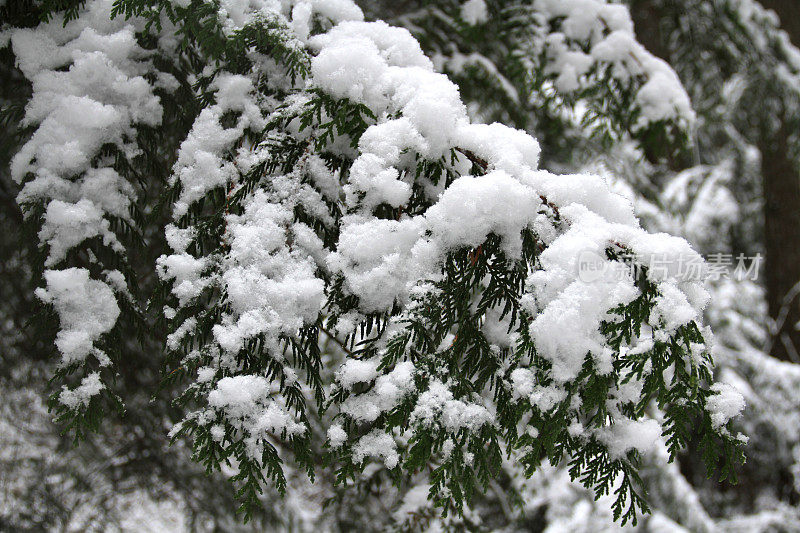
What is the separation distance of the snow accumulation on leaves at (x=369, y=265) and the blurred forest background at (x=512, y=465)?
0.22 metres

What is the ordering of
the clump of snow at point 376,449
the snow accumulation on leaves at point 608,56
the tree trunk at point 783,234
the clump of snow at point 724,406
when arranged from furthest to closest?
the tree trunk at point 783,234 < the snow accumulation on leaves at point 608,56 < the clump of snow at point 376,449 < the clump of snow at point 724,406

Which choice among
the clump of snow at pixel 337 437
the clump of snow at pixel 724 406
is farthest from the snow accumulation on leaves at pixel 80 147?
the clump of snow at pixel 724 406

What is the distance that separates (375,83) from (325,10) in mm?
506

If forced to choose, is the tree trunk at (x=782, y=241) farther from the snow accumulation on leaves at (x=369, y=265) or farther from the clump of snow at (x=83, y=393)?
the clump of snow at (x=83, y=393)

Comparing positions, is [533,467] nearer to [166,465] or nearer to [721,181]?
[166,465]

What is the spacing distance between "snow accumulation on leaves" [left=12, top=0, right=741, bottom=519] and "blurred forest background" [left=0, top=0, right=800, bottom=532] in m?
0.22

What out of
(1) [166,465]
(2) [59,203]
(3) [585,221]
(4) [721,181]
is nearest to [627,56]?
(3) [585,221]

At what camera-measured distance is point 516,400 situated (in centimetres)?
108

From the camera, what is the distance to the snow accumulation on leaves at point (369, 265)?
101cm

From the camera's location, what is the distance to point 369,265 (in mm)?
1131

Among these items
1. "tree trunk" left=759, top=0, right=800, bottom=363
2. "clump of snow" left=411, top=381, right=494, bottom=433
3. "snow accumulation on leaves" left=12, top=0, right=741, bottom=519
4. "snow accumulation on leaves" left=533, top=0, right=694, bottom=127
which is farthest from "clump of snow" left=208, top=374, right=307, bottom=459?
"tree trunk" left=759, top=0, right=800, bottom=363

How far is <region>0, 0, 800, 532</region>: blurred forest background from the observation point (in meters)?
2.48

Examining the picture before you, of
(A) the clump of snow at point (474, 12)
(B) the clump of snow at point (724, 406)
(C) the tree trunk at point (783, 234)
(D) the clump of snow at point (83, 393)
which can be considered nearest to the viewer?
(B) the clump of snow at point (724, 406)

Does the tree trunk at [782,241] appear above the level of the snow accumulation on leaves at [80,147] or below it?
below
